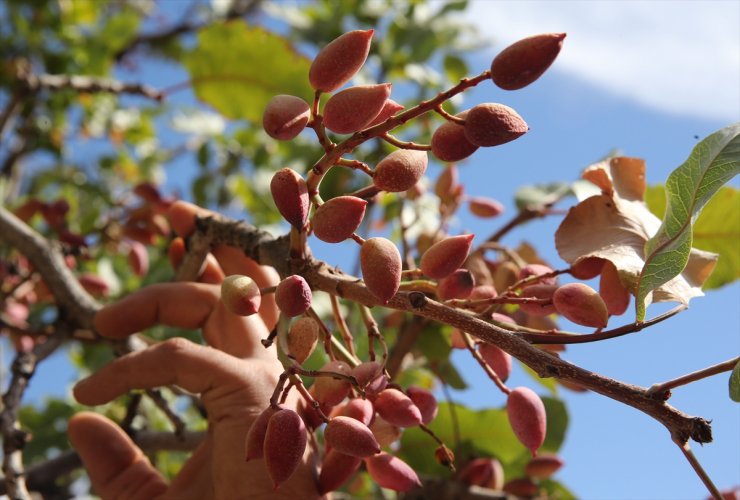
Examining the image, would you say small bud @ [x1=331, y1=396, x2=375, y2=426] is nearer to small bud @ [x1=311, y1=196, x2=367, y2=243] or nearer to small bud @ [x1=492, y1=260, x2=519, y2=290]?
small bud @ [x1=311, y1=196, x2=367, y2=243]

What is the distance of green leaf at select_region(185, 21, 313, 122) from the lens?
5.66 ft

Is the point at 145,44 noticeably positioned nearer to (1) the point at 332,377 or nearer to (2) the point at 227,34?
(2) the point at 227,34

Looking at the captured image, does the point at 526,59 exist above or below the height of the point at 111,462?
above

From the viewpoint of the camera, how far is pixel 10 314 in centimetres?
168

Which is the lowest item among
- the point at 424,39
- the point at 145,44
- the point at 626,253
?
the point at 626,253

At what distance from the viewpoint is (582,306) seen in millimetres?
694

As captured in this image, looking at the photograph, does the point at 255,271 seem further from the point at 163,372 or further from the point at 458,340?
the point at 458,340

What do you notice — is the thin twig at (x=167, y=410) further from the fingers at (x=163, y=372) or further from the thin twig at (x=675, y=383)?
the thin twig at (x=675, y=383)

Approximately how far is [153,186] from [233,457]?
0.90 m

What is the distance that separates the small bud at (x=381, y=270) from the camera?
0.63m

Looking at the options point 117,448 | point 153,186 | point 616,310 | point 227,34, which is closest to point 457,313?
point 616,310

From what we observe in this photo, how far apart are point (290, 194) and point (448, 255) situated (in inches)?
6.6

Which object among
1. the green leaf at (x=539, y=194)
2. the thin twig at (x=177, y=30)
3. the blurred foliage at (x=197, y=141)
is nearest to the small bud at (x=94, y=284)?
the blurred foliage at (x=197, y=141)

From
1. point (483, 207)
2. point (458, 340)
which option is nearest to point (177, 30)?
point (483, 207)
